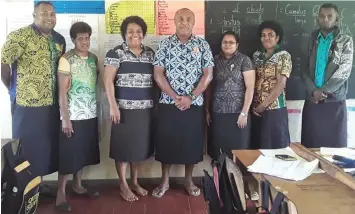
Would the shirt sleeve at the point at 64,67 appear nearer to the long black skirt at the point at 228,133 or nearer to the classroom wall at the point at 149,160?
the classroom wall at the point at 149,160

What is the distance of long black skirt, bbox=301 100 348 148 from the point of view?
11.5 feet

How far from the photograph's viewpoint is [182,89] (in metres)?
3.36

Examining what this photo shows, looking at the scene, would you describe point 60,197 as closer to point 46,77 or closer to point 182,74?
point 46,77

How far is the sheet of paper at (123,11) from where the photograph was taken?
12.0ft

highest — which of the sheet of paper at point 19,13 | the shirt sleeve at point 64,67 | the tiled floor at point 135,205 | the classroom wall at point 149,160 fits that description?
the sheet of paper at point 19,13

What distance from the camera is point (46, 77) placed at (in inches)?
123

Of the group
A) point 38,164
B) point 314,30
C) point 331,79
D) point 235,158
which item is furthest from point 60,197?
point 314,30

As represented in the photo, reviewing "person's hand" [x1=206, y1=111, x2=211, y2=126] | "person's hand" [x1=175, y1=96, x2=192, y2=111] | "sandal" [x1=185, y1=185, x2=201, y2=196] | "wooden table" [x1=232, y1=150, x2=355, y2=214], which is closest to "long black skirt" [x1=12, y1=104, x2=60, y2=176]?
"person's hand" [x1=175, y1=96, x2=192, y2=111]

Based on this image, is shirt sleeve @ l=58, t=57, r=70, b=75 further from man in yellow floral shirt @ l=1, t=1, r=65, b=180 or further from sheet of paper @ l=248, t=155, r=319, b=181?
sheet of paper @ l=248, t=155, r=319, b=181

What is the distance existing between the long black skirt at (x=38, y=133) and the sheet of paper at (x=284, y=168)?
1.93 meters

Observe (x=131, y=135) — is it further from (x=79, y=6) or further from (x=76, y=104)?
(x=79, y=6)

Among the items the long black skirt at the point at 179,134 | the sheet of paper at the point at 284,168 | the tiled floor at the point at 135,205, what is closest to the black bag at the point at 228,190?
the sheet of paper at the point at 284,168

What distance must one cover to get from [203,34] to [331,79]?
127 cm

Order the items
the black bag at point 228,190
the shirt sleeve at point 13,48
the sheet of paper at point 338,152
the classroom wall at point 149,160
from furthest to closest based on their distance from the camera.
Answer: the classroom wall at point 149,160
the shirt sleeve at point 13,48
the sheet of paper at point 338,152
the black bag at point 228,190
